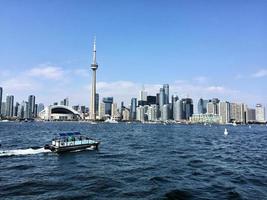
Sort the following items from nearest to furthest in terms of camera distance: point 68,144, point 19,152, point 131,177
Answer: point 131,177 < point 19,152 < point 68,144

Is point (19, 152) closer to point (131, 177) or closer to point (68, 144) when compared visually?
point (68, 144)

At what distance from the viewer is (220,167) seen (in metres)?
49.9

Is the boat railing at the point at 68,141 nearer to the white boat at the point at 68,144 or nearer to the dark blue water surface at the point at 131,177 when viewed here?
the white boat at the point at 68,144

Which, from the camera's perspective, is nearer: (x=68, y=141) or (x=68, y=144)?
(x=68, y=144)

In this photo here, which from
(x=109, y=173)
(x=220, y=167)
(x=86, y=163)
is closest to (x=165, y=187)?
(x=109, y=173)

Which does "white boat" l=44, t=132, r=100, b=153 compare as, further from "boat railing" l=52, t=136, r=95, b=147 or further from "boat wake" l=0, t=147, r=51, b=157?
"boat wake" l=0, t=147, r=51, b=157

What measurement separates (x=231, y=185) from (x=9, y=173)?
95.9 feet

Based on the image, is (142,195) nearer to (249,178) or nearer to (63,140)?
(249,178)

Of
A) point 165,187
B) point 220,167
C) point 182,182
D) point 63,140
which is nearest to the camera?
point 165,187

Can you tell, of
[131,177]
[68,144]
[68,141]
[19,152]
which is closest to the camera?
[131,177]

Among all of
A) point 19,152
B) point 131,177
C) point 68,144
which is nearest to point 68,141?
point 68,144

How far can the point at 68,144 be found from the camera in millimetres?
68438

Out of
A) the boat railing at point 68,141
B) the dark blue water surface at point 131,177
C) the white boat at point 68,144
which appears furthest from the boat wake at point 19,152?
the boat railing at point 68,141

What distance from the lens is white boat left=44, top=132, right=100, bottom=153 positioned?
6650 cm
